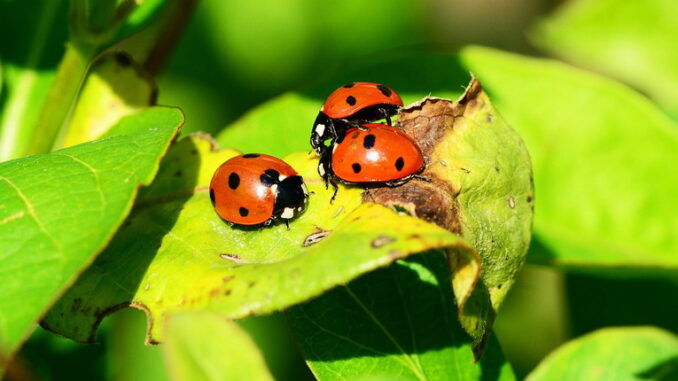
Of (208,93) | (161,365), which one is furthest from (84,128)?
A: (208,93)

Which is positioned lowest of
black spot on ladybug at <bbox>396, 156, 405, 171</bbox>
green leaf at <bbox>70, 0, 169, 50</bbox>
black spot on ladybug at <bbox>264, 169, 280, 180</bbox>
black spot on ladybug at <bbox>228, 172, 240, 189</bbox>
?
black spot on ladybug at <bbox>264, 169, 280, 180</bbox>

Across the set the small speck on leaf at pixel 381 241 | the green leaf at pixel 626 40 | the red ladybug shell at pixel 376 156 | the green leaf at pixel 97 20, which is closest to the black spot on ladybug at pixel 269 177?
the red ladybug shell at pixel 376 156

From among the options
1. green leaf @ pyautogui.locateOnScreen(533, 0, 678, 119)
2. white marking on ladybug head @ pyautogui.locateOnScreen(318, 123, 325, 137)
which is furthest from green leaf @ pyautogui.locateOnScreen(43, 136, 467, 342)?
green leaf @ pyautogui.locateOnScreen(533, 0, 678, 119)

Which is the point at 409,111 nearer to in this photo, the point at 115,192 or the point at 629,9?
the point at 115,192

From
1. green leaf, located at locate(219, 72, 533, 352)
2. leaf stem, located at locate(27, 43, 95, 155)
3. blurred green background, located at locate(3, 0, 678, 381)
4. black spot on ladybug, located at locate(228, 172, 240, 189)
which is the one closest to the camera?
green leaf, located at locate(219, 72, 533, 352)

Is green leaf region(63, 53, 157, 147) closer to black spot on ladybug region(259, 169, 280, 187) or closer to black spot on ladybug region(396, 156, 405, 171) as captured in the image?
black spot on ladybug region(259, 169, 280, 187)

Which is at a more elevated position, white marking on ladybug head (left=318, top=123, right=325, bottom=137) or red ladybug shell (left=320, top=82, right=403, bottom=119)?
red ladybug shell (left=320, top=82, right=403, bottom=119)

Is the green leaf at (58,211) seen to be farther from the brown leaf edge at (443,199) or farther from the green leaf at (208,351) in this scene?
the brown leaf edge at (443,199)
